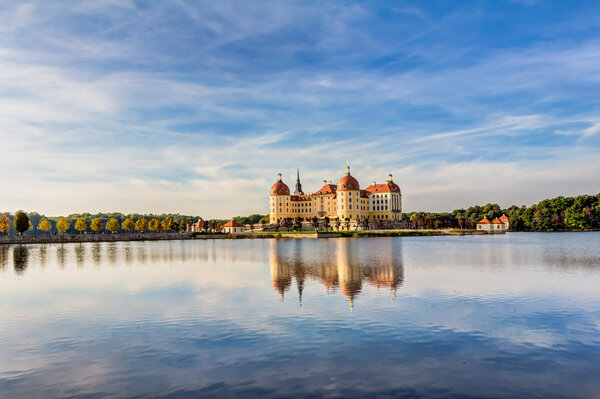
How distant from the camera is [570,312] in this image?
1584 cm

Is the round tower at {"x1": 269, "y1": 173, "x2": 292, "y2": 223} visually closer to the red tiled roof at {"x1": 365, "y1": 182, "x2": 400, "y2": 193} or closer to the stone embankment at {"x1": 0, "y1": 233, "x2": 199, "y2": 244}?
the red tiled roof at {"x1": 365, "y1": 182, "x2": 400, "y2": 193}

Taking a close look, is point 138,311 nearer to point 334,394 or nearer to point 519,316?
point 334,394

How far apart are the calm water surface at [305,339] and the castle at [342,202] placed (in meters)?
111

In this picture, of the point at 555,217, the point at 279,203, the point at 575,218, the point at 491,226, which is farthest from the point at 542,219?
the point at 279,203

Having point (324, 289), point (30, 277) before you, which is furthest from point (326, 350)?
point (30, 277)

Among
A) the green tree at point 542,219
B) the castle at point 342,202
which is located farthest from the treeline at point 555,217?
the castle at point 342,202

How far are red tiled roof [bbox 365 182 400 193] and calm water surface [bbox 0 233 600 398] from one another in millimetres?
117648

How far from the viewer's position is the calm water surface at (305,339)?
9359 mm

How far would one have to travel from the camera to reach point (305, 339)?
1255 cm

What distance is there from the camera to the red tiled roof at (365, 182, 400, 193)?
141 meters

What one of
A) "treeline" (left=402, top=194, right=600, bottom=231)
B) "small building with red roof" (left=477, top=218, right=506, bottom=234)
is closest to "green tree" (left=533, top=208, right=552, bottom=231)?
"treeline" (left=402, top=194, right=600, bottom=231)

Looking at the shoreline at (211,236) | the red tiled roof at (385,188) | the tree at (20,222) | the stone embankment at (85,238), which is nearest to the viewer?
the stone embankment at (85,238)

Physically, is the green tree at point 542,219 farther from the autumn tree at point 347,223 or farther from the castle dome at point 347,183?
the autumn tree at point 347,223

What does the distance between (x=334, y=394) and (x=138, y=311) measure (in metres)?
10.4
